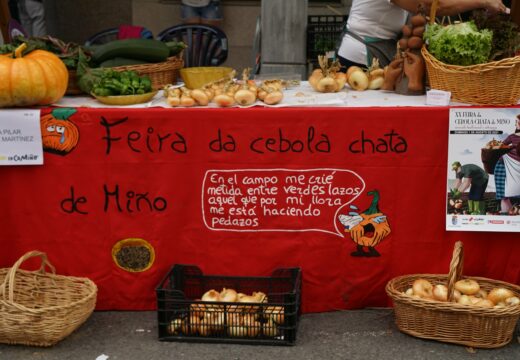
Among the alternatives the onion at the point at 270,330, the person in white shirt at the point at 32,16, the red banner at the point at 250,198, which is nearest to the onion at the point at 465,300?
the red banner at the point at 250,198

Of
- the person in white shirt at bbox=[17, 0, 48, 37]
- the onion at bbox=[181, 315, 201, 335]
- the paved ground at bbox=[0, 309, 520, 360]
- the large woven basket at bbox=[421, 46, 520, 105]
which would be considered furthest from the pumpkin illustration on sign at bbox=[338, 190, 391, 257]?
the person in white shirt at bbox=[17, 0, 48, 37]

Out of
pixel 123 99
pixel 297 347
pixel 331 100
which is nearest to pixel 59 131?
pixel 123 99

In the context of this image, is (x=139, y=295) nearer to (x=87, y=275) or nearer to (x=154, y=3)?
(x=87, y=275)

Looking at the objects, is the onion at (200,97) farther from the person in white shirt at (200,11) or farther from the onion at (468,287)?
the person in white shirt at (200,11)

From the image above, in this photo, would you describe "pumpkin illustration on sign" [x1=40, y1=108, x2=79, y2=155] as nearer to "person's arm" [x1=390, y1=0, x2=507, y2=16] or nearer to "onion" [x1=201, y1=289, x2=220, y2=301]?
"onion" [x1=201, y1=289, x2=220, y2=301]

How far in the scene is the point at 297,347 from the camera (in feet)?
11.9

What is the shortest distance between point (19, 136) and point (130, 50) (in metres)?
0.88

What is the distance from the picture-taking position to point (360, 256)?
3914mm

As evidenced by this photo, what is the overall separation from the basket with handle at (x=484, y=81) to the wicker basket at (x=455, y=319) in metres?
0.78

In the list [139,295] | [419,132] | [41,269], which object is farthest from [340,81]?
[41,269]

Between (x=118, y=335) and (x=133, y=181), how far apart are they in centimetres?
84

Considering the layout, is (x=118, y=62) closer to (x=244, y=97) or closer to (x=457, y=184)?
(x=244, y=97)

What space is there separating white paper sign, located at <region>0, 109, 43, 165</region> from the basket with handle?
2.20m

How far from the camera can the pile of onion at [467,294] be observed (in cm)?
359
